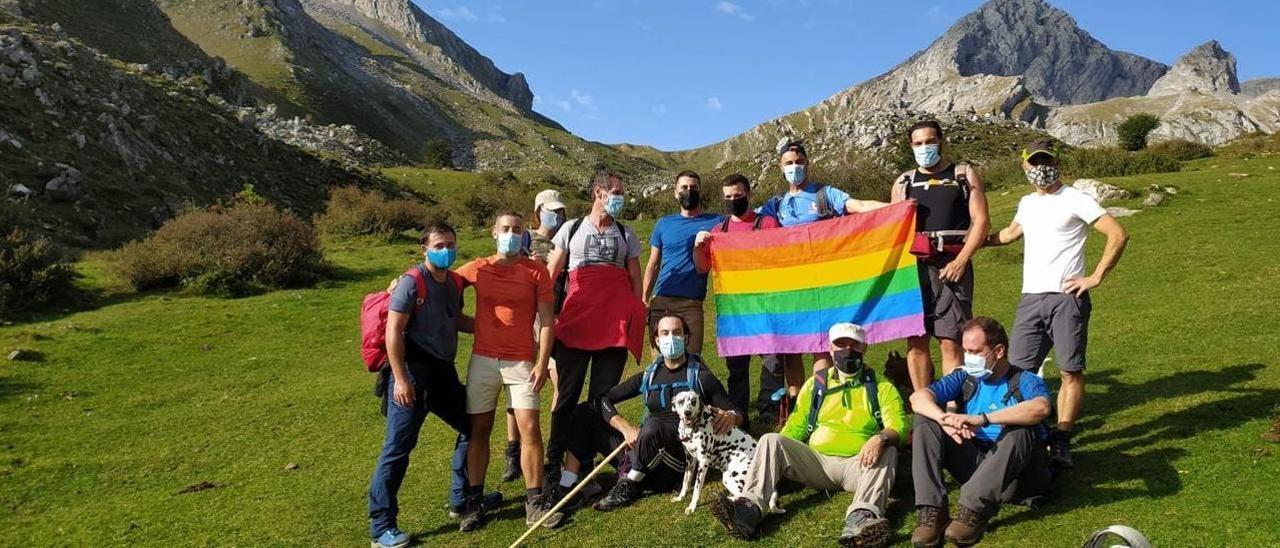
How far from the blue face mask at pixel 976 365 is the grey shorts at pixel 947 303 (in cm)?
116

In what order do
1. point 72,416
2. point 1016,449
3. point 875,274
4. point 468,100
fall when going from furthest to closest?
point 468,100 → point 72,416 → point 875,274 → point 1016,449

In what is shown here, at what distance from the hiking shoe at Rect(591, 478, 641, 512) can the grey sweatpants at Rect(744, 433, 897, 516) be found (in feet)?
4.02

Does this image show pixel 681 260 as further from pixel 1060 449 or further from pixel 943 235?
pixel 1060 449

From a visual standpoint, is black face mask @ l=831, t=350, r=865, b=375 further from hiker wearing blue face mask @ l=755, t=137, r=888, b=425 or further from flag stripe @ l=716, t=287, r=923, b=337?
flag stripe @ l=716, t=287, r=923, b=337

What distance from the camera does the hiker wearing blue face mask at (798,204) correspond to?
26.2ft

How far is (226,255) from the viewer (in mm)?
20641

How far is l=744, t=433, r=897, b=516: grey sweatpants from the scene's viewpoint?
234 inches

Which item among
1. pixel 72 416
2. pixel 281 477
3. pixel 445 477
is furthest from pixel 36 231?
pixel 445 477

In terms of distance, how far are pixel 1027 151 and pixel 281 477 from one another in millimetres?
8859

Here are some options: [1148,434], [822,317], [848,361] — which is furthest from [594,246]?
[1148,434]

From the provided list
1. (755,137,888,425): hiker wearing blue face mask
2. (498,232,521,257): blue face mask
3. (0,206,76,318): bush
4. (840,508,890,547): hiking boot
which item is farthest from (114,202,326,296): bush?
(840,508,890,547): hiking boot

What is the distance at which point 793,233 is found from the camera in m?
8.48

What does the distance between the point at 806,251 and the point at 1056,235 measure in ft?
8.37

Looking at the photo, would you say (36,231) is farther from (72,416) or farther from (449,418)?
(449,418)
